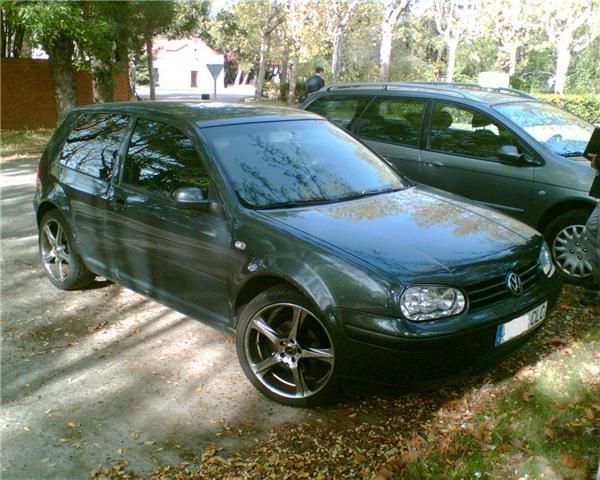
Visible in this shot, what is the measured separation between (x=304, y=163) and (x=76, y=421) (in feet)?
7.29

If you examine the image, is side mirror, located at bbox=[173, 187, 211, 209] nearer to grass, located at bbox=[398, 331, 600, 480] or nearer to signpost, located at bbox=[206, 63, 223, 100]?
grass, located at bbox=[398, 331, 600, 480]

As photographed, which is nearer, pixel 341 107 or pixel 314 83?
pixel 341 107

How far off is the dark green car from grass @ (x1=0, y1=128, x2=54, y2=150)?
36.7 feet

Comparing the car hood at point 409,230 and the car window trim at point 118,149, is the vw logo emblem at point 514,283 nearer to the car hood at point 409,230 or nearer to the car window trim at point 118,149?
the car hood at point 409,230

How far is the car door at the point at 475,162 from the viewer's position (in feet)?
20.2

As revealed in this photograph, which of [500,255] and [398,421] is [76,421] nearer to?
[398,421]

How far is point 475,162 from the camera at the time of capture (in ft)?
21.3

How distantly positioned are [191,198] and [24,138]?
14887 millimetres

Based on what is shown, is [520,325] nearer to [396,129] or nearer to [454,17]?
[396,129]

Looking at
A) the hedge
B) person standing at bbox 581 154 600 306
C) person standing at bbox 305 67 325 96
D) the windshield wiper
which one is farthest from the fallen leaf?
the hedge

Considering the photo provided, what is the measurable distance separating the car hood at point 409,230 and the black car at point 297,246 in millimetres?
13

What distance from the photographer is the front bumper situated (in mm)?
3266

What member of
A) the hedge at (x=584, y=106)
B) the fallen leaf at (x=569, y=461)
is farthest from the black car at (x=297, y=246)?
the hedge at (x=584, y=106)

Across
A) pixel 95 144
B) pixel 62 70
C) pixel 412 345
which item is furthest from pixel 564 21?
pixel 412 345
